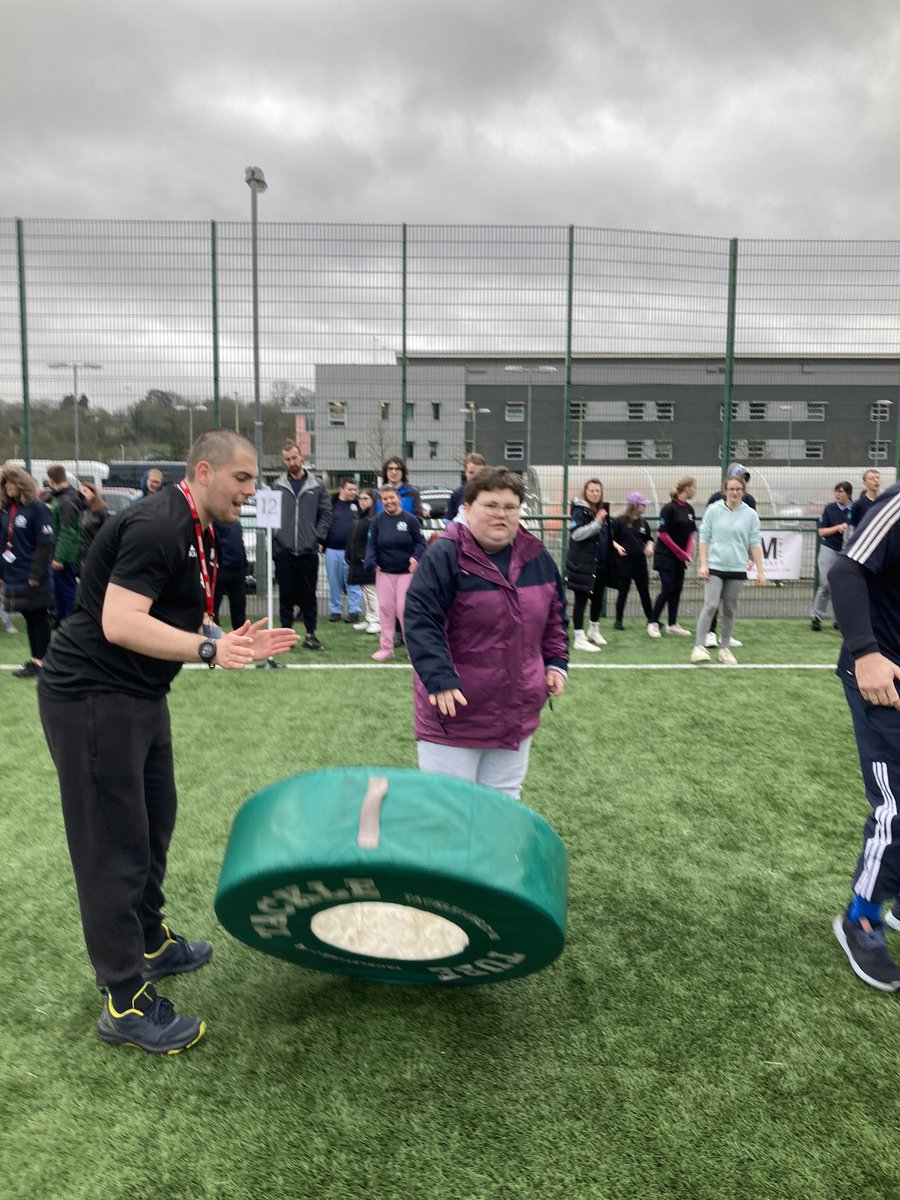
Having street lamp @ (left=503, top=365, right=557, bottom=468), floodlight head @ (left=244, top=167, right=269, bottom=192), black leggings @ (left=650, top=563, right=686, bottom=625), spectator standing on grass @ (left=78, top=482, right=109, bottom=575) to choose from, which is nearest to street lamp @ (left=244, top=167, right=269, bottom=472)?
floodlight head @ (left=244, top=167, right=269, bottom=192)

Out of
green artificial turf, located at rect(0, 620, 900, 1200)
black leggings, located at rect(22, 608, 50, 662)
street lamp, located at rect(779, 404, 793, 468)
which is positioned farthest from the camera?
street lamp, located at rect(779, 404, 793, 468)

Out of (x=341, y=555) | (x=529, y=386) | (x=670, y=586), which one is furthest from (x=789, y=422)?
(x=341, y=555)

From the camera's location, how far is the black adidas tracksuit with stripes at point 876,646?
284 centimetres

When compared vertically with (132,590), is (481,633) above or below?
below

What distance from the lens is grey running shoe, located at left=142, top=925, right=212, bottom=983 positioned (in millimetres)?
3088

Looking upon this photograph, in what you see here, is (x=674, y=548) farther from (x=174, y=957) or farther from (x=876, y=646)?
(x=174, y=957)

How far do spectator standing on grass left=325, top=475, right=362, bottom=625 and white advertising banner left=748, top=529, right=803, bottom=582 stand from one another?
6033 millimetres

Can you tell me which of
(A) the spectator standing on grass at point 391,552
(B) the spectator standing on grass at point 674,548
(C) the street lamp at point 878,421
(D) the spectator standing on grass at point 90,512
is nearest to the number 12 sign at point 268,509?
(A) the spectator standing on grass at point 391,552

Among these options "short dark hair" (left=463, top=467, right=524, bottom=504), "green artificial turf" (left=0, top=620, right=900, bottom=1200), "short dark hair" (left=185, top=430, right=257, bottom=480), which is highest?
"short dark hair" (left=185, top=430, right=257, bottom=480)

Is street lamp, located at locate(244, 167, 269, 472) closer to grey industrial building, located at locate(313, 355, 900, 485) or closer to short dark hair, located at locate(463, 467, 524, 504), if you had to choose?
grey industrial building, located at locate(313, 355, 900, 485)

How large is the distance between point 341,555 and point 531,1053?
9.38 metres

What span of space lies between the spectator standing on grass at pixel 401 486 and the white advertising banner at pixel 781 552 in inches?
212

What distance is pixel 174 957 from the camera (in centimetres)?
314

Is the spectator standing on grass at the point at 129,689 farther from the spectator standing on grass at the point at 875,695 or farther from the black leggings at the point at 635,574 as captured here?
the black leggings at the point at 635,574
